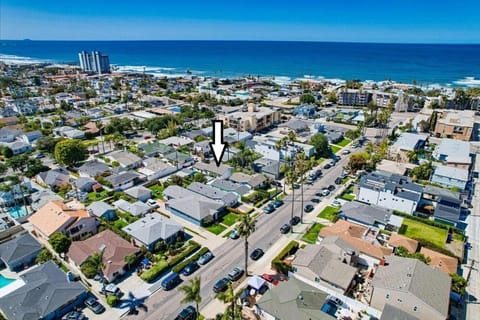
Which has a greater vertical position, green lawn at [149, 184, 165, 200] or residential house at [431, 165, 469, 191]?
residential house at [431, 165, 469, 191]

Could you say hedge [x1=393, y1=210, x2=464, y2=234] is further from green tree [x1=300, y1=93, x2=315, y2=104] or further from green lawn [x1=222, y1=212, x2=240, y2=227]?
green tree [x1=300, y1=93, x2=315, y2=104]

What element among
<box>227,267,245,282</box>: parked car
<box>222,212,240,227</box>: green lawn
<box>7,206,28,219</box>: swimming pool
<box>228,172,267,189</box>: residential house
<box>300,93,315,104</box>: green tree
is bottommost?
<box>227,267,245,282</box>: parked car

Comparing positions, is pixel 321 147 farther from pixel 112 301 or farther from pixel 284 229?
pixel 112 301

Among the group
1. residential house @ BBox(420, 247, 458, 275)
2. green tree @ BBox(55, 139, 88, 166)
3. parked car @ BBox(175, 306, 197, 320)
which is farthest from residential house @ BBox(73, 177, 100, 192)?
residential house @ BBox(420, 247, 458, 275)

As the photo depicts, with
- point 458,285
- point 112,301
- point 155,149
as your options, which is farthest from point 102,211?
point 458,285

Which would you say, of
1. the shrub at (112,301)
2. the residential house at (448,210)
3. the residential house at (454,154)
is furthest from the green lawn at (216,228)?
the residential house at (454,154)

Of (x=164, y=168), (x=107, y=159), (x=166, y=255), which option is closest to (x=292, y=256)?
(x=166, y=255)
